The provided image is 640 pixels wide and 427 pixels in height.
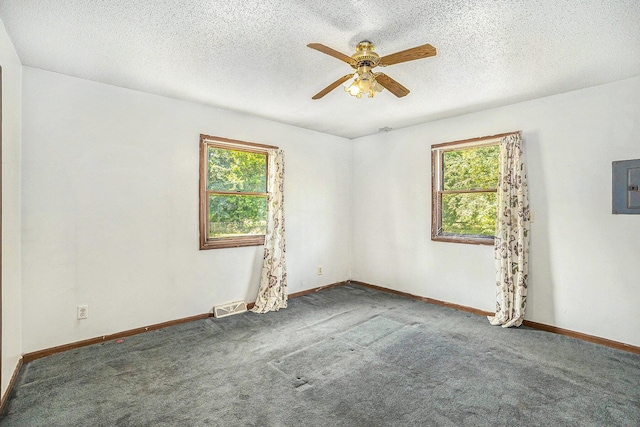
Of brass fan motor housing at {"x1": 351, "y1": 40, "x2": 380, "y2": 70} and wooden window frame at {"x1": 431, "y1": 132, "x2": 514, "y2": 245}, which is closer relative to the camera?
brass fan motor housing at {"x1": 351, "y1": 40, "x2": 380, "y2": 70}

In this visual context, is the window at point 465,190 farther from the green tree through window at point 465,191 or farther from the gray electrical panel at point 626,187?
the gray electrical panel at point 626,187

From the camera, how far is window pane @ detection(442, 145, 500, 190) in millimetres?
3865

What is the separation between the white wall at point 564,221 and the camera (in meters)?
2.95

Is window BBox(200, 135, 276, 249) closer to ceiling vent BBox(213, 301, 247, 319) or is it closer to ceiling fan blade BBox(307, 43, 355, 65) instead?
ceiling vent BBox(213, 301, 247, 319)

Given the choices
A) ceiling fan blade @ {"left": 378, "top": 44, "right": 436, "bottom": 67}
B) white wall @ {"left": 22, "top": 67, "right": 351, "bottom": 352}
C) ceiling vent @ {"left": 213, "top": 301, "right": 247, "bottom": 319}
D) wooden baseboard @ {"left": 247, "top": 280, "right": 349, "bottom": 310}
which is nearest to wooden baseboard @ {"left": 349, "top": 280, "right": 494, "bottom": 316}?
wooden baseboard @ {"left": 247, "top": 280, "right": 349, "bottom": 310}

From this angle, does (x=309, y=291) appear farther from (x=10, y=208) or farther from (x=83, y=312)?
(x=10, y=208)

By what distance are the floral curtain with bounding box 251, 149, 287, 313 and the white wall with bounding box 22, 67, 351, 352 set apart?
0.58 ft

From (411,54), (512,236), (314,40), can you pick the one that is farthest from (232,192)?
(512,236)

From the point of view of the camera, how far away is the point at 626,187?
2.90 m

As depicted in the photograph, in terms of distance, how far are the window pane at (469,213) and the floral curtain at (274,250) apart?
224cm

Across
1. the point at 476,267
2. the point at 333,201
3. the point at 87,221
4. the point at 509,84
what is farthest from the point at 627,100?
the point at 87,221

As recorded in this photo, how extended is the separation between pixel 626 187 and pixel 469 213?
4.90 feet

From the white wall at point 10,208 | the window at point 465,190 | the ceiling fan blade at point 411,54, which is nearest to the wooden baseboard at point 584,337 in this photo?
the window at point 465,190

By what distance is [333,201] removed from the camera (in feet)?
17.0
